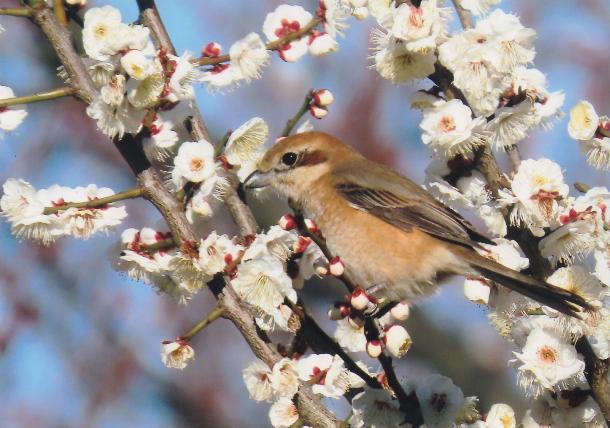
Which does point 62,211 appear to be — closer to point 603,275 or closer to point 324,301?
point 603,275

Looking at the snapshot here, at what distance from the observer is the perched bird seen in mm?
3555

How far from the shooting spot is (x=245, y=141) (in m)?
2.97

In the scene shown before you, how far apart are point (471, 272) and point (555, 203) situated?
616 mm

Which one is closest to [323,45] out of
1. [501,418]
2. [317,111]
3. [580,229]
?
[317,111]

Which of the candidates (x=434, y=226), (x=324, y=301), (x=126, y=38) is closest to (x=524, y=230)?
(x=434, y=226)

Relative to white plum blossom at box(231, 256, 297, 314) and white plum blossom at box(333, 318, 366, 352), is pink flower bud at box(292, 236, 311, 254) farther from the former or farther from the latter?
white plum blossom at box(333, 318, 366, 352)

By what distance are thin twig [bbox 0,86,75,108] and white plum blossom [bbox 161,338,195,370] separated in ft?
2.21

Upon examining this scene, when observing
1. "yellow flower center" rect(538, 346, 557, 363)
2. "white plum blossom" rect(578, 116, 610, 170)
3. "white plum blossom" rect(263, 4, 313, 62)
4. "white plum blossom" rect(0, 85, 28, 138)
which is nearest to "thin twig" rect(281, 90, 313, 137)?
"white plum blossom" rect(263, 4, 313, 62)

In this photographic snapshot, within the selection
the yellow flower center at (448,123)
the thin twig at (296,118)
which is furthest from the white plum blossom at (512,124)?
the thin twig at (296,118)

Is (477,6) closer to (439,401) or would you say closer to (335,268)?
(335,268)

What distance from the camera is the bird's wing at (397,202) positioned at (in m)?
3.57

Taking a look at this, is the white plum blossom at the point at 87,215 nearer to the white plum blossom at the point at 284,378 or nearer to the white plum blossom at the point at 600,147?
the white plum blossom at the point at 284,378

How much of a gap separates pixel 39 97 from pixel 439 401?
126 centimetres

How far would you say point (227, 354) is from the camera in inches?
297
